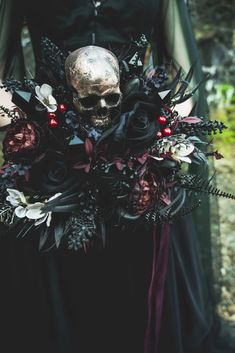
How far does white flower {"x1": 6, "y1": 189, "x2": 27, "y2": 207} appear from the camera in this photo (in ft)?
3.74

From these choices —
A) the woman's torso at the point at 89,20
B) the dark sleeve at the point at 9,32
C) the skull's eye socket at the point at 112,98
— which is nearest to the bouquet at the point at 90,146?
the skull's eye socket at the point at 112,98

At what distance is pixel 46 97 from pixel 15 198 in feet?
0.86

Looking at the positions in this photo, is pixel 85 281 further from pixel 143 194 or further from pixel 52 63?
pixel 52 63

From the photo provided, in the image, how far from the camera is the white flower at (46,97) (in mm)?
1133

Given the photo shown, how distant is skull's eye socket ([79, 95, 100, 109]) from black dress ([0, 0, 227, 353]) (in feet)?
1.02

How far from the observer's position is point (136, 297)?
151cm

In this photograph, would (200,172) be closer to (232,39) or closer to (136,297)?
(136,297)

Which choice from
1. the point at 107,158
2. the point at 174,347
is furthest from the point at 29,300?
the point at 107,158

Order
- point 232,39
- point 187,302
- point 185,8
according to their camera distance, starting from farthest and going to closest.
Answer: point 232,39 → point 187,302 → point 185,8

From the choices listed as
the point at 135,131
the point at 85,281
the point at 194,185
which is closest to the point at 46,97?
the point at 135,131

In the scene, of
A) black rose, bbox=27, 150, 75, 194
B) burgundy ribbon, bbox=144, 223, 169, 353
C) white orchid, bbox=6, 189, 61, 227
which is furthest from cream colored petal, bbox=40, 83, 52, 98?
burgundy ribbon, bbox=144, 223, 169, 353

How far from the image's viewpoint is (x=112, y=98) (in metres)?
1.16

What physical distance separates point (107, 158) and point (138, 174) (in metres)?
0.08

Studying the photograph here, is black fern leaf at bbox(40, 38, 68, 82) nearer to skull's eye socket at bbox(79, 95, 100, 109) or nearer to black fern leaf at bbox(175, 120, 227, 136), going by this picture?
skull's eye socket at bbox(79, 95, 100, 109)
